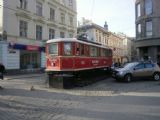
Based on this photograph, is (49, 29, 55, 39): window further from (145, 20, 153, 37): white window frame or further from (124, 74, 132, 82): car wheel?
(124, 74, 132, 82): car wheel

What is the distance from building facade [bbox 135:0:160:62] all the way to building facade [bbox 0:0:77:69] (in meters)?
12.5

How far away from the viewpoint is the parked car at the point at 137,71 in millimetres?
21328

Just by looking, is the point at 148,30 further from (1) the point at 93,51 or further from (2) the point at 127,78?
(2) the point at 127,78

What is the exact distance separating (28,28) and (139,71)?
18.6 metres

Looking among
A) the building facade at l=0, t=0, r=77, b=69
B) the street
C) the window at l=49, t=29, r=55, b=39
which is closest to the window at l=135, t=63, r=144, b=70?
the street

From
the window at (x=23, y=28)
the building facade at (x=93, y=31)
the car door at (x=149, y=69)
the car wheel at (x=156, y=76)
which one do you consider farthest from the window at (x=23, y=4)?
the building facade at (x=93, y=31)

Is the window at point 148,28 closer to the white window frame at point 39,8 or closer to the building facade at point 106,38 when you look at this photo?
the building facade at point 106,38

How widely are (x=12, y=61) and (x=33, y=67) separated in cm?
538

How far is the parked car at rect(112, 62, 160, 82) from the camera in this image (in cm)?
2133

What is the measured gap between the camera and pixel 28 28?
117 feet

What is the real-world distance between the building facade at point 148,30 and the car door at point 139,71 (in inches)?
821

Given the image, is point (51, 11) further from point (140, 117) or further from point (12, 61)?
point (140, 117)

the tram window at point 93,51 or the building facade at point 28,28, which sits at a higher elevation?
the building facade at point 28,28

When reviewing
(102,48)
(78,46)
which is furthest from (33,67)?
(78,46)
